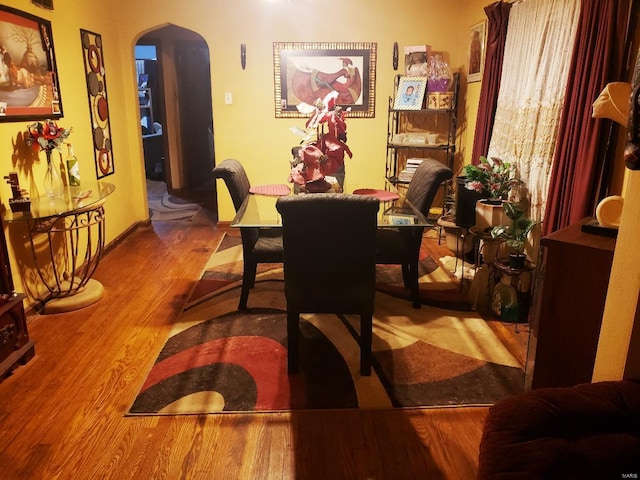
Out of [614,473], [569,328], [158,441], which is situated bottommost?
[158,441]

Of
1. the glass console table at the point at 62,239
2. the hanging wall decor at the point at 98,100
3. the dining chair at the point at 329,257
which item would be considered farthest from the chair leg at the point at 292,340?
the hanging wall decor at the point at 98,100

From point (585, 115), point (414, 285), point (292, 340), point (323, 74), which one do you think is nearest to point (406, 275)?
point (414, 285)

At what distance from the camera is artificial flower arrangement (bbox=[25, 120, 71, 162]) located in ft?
9.61

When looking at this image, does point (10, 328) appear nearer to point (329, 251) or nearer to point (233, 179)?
point (233, 179)

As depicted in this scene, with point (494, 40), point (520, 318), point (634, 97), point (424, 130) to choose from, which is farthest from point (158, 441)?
point (424, 130)

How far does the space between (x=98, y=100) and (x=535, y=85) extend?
3.34 metres

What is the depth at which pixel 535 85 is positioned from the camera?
3088 mm

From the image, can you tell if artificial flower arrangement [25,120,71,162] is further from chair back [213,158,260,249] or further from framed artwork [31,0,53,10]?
chair back [213,158,260,249]

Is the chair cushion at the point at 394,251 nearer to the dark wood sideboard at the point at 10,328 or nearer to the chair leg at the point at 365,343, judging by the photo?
the chair leg at the point at 365,343

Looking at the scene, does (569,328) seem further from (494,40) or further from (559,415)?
(494,40)

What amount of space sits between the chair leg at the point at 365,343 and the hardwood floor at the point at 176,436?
0.96ft

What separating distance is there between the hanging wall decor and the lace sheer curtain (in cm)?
320

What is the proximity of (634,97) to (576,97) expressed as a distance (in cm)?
152

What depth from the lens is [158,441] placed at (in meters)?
1.90
